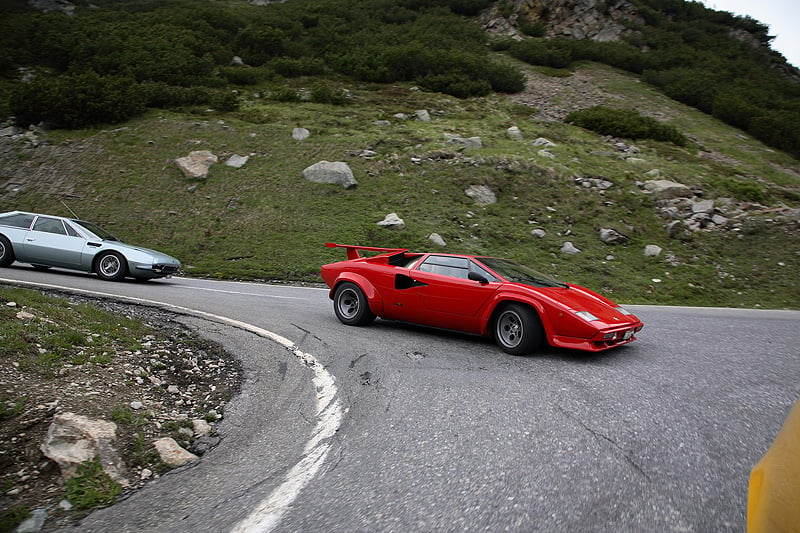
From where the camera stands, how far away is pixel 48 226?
11703 mm

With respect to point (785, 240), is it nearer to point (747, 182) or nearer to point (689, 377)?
point (747, 182)

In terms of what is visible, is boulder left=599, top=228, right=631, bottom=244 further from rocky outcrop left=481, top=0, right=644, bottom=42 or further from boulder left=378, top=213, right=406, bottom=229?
rocky outcrop left=481, top=0, right=644, bottom=42

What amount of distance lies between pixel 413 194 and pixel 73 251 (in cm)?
1064

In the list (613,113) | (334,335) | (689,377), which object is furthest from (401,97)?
(689,377)

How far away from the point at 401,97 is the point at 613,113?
10.5 meters

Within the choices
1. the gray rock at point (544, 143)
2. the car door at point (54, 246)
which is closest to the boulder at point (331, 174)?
the gray rock at point (544, 143)

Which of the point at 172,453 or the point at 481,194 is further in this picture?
the point at 481,194

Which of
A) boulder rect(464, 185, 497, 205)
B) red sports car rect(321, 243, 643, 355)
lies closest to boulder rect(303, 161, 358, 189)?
boulder rect(464, 185, 497, 205)

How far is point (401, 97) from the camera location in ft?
88.3

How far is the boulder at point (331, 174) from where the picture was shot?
18.9m

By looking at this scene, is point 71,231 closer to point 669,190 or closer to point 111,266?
point 111,266

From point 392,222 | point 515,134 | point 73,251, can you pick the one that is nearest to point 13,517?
point 73,251

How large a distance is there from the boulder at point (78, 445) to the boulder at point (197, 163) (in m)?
17.4

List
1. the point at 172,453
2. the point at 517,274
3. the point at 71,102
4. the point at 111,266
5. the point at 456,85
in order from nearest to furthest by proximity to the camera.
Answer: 1. the point at 172,453
2. the point at 517,274
3. the point at 111,266
4. the point at 71,102
5. the point at 456,85
